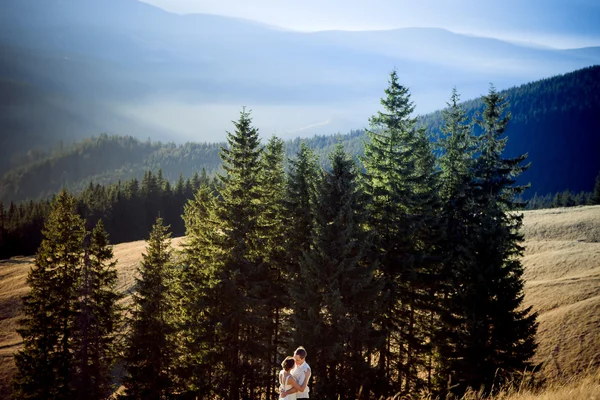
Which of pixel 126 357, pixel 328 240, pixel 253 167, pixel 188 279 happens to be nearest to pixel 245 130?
pixel 253 167

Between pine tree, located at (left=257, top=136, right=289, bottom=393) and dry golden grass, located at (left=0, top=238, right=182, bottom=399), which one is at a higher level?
pine tree, located at (left=257, top=136, right=289, bottom=393)

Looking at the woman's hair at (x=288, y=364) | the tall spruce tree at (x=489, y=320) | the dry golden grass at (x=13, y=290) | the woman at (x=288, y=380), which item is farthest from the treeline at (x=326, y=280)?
the woman's hair at (x=288, y=364)

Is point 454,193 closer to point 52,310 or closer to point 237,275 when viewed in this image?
point 237,275

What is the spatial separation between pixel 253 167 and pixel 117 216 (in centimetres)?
9757

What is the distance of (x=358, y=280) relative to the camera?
18.1 metres

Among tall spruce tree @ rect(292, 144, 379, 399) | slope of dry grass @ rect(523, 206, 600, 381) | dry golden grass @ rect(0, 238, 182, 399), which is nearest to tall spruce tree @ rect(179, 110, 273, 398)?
tall spruce tree @ rect(292, 144, 379, 399)

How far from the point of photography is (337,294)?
17.4 m

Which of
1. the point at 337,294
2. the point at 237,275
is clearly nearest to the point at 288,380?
the point at 337,294

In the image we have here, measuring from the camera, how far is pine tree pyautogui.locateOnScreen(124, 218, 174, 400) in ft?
82.4

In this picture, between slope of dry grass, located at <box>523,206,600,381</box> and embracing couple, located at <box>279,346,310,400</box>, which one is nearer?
embracing couple, located at <box>279,346,310,400</box>

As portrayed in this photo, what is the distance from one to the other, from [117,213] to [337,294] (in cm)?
10382

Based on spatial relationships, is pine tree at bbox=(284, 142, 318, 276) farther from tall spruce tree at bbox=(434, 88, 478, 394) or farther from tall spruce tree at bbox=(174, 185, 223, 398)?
tall spruce tree at bbox=(434, 88, 478, 394)

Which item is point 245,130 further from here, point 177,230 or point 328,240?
point 177,230

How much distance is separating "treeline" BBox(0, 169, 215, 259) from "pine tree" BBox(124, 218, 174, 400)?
79.2 meters
